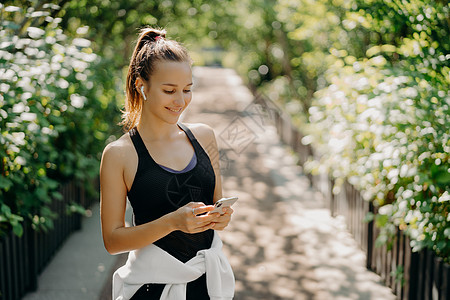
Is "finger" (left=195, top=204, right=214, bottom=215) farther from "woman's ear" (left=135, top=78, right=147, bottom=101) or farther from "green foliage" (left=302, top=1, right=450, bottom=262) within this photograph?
"green foliage" (left=302, top=1, right=450, bottom=262)

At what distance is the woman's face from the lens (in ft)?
6.63

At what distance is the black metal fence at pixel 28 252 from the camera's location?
469 cm

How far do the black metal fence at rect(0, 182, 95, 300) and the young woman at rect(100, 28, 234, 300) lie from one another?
3.04m

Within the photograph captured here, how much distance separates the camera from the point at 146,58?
207 centimetres

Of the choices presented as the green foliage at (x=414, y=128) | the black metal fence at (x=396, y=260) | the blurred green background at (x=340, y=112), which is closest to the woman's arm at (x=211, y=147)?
the blurred green background at (x=340, y=112)

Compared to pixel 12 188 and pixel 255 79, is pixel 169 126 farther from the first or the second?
pixel 255 79

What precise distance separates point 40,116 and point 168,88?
331cm

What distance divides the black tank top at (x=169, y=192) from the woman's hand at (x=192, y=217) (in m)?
0.18

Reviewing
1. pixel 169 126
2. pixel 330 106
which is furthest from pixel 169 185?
pixel 330 106

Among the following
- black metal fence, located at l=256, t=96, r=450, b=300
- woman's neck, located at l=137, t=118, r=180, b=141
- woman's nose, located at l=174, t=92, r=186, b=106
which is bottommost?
black metal fence, located at l=256, t=96, r=450, b=300

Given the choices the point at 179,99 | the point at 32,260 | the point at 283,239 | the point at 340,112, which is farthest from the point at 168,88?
the point at 283,239

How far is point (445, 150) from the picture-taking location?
4395 millimetres

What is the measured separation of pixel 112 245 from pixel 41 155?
149 inches

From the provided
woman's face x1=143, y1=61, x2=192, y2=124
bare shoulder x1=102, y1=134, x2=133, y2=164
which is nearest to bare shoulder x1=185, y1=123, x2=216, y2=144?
woman's face x1=143, y1=61, x2=192, y2=124
